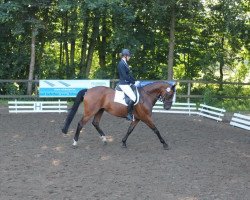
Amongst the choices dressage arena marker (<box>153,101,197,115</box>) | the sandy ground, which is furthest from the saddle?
dressage arena marker (<box>153,101,197,115</box>)

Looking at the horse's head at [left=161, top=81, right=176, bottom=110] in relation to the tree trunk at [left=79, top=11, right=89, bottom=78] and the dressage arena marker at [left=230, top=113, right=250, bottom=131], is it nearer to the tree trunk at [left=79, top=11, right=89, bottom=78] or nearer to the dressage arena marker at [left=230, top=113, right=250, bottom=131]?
the dressage arena marker at [left=230, top=113, right=250, bottom=131]

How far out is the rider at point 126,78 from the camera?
10.3 meters

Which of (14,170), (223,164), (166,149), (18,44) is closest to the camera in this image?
(14,170)

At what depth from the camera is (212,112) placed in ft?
51.2

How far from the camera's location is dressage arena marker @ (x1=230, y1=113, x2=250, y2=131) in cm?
1377

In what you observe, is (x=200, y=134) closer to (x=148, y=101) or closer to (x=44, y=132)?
(x=148, y=101)

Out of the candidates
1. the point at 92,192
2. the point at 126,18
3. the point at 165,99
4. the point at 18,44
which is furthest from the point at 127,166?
the point at 18,44

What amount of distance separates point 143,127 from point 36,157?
15.7 feet

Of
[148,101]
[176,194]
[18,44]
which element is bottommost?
[176,194]

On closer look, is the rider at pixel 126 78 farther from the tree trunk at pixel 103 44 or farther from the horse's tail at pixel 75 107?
the tree trunk at pixel 103 44

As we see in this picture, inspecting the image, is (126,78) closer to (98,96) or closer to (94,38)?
(98,96)

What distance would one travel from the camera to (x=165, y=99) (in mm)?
10695

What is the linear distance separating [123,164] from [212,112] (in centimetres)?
752

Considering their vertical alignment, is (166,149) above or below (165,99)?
below
